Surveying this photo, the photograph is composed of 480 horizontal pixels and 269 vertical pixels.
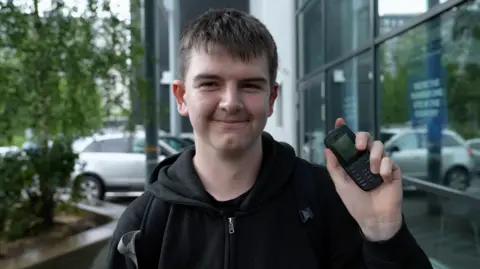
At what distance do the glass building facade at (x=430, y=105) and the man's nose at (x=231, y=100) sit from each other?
2993mm

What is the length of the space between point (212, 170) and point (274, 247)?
277mm

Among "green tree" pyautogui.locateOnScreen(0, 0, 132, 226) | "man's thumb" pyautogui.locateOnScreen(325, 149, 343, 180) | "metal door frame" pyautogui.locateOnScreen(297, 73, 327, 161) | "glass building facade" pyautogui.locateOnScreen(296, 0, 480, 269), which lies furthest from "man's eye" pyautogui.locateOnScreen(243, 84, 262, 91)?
"metal door frame" pyautogui.locateOnScreen(297, 73, 327, 161)

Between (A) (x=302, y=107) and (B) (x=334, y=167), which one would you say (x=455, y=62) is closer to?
(B) (x=334, y=167)

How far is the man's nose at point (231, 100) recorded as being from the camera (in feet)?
4.14

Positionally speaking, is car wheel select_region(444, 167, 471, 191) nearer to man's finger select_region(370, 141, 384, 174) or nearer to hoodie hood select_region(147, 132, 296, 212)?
hoodie hood select_region(147, 132, 296, 212)

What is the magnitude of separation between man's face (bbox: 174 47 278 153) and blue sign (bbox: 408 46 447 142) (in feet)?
11.3

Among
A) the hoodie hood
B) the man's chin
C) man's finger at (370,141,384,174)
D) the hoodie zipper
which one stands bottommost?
the hoodie zipper

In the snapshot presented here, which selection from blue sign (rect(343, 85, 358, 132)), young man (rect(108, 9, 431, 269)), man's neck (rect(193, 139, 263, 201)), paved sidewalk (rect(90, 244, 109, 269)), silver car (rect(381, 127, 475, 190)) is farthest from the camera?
blue sign (rect(343, 85, 358, 132))

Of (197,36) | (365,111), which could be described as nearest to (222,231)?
(197,36)

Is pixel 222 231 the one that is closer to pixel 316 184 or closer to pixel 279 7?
pixel 316 184

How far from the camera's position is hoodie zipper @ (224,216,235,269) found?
1276mm

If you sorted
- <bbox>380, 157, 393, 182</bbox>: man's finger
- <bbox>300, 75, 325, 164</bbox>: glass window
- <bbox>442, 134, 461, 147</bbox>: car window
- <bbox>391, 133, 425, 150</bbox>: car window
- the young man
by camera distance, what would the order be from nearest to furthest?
<bbox>380, 157, 393, 182</bbox>: man's finger → the young man → <bbox>442, 134, 461, 147</bbox>: car window → <bbox>391, 133, 425, 150</bbox>: car window → <bbox>300, 75, 325, 164</bbox>: glass window

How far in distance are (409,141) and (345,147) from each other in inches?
158

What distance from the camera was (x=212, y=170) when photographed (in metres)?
1.41
